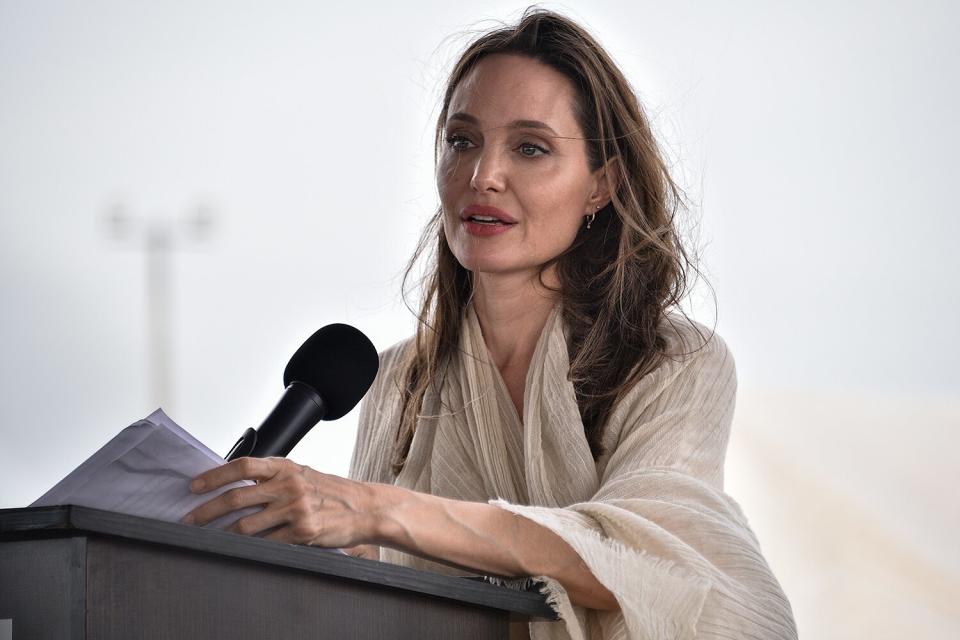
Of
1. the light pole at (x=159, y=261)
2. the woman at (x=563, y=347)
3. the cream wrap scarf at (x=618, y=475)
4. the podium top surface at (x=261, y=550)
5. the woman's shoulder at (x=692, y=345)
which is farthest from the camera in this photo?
the light pole at (x=159, y=261)

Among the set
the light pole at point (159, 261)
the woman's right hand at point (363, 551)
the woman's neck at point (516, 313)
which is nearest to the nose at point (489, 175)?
the woman's neck at point (516, 313)

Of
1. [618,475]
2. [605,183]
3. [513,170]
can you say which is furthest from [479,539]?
[605,183]

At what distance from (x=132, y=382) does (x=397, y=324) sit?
1.95 meters

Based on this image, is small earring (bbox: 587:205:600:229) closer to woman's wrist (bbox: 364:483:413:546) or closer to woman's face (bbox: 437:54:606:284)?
woman's face (bbox: 437:54:606:284)

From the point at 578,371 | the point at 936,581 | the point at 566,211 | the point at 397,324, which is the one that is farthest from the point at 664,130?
the point at 936,581

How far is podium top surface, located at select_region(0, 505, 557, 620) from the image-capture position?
72cm

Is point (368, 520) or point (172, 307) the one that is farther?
point (172, 307)

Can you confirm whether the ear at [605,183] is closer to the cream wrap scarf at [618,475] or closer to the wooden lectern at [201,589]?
the cream wrap scarf at [618,475]

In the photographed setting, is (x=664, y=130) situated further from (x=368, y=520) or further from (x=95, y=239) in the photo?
(x=95, y=239)

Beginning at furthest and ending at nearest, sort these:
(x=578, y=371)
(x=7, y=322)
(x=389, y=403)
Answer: (x=7, y=322) < (x=389, y=403) < (x=578, y=371)

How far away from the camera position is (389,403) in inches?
74.9

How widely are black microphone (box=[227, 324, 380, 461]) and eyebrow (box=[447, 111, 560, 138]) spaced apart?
1.65ft

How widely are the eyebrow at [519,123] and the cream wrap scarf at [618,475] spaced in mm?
284

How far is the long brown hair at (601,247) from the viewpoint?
1689 millimetres
